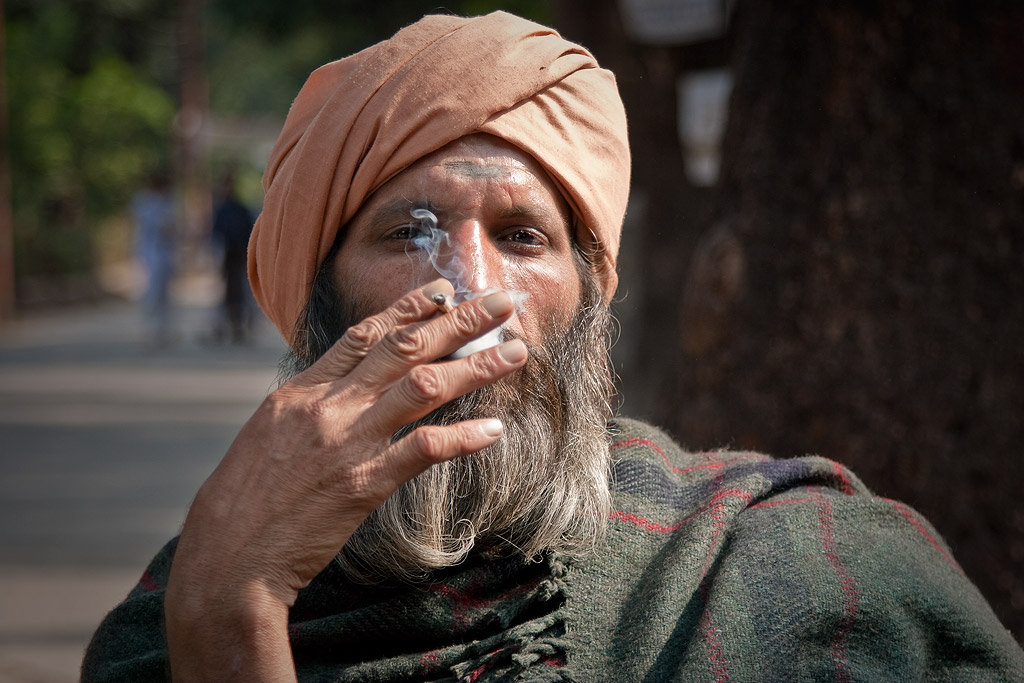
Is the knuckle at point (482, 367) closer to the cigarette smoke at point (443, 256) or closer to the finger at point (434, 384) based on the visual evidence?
the finger at point (434, 384)

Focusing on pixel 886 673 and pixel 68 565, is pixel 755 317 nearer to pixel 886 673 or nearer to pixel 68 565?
pixel 886 673

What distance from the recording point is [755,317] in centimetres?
388

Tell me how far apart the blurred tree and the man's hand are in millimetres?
2131

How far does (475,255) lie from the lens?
2273mm

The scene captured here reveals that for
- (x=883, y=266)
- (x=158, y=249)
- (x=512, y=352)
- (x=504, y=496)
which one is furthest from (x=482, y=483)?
(x=158, y=249)

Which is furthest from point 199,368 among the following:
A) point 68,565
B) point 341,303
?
point 341,303

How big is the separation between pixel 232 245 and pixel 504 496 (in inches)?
578

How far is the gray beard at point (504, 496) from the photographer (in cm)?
217

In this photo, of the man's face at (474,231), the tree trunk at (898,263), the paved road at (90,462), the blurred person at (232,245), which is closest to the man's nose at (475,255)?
the man's face at (474,231)

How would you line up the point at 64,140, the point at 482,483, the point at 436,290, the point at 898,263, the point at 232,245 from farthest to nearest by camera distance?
1. the point at 64,140
2. the point at 232,245
3. the point at 898,263
4. the point at 482,483
5. the point at 436,290

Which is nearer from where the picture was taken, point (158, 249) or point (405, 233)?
point (405, 233)

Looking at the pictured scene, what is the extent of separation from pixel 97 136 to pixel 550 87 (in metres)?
23.6

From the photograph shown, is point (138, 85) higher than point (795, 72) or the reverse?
the reverse

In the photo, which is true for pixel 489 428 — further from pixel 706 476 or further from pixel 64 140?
pixel 64 140
